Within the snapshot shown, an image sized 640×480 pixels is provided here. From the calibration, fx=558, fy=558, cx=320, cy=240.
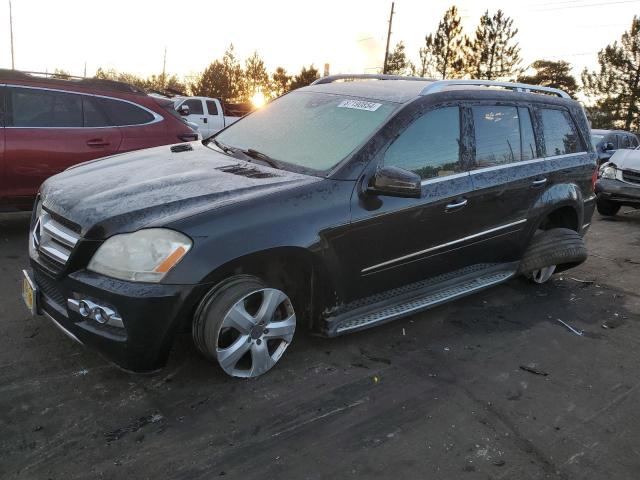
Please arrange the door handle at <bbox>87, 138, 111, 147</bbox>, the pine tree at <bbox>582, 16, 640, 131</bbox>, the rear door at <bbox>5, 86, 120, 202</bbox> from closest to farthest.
A: 1. the rear door at <bbox>5, 86, 120, 202</bbox>
2. the door handle at <bbox>87, 138, 111, 147</bbox>
3. the pine tree at <bbox>582, 16, 640, 131</bbox>

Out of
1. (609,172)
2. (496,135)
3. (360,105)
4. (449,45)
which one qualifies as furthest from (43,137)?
(449,45)

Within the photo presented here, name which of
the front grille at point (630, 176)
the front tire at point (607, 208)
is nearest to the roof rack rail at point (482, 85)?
the front grille at point (630, 176)

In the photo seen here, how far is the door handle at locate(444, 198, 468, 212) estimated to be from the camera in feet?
12.5

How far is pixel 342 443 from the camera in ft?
8.71

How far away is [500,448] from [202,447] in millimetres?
1423

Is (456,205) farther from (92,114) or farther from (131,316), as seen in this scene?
(92,114)

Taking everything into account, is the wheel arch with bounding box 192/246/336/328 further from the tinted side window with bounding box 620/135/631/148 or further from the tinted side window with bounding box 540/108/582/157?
the tinted side window with bounding box 620/135/631/148

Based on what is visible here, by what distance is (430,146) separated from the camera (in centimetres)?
377

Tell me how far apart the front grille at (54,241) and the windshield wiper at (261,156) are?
4.21 feet

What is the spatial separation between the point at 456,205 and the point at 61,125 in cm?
419

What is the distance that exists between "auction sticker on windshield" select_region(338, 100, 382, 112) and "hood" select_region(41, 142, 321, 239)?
0.80 meters

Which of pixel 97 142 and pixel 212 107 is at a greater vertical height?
pixel 97 142

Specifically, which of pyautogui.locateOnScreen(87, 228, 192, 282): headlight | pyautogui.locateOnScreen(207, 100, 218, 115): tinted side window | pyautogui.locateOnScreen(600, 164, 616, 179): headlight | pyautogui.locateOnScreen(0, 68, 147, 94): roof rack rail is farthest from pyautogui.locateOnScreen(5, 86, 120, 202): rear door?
pyautogui.locateOnScreen(207, 100, 218, 115): tinted side window

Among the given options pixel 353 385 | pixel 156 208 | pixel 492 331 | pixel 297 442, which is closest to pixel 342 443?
pixel 297 442
